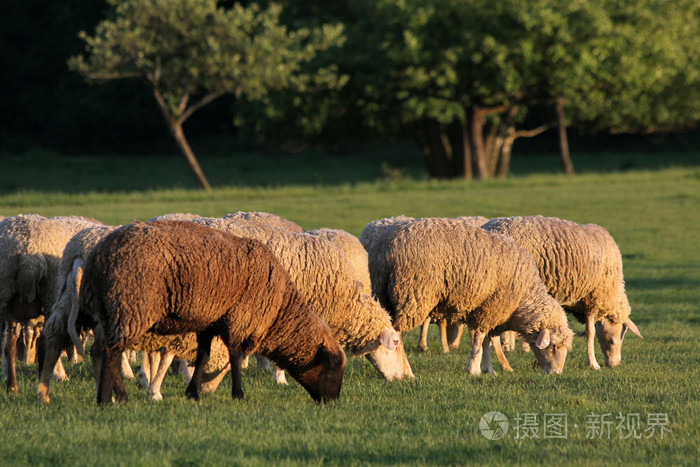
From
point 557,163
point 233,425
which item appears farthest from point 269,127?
point 233,425

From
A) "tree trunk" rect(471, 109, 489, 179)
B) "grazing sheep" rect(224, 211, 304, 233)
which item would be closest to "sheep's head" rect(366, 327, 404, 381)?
"grazing sheep" rect(224, 211, 304, 233)

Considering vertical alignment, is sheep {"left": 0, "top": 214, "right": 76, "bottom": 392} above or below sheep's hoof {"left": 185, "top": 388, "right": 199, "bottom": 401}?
above

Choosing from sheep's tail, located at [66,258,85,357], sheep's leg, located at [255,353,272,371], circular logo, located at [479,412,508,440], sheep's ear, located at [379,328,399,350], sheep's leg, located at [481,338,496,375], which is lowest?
sheep's leg, located at [255,353,272,371]

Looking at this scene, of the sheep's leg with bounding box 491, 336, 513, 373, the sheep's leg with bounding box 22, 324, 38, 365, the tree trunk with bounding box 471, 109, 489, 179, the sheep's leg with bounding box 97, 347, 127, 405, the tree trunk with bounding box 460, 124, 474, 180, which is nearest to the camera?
the sheep's leg with bounding box 97, 347, 127, 405

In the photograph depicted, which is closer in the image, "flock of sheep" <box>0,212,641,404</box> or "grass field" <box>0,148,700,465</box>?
"grass field" <box>0,148,700,465</box>

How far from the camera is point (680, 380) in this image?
25.8 feet

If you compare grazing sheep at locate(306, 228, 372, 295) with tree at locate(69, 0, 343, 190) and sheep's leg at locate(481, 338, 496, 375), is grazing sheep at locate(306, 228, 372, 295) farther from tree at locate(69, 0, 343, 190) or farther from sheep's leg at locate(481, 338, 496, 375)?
tree at locate(69, 0, 343, 190)

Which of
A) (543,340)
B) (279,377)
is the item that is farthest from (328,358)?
(543,340)

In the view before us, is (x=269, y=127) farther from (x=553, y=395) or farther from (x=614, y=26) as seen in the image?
(x=553, y=395)

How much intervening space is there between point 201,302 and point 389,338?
6.77 ft

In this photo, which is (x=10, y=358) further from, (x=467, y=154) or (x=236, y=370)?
(x=467, y=154)

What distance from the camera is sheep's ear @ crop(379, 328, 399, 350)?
26.3ft

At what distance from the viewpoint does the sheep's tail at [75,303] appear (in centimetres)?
705

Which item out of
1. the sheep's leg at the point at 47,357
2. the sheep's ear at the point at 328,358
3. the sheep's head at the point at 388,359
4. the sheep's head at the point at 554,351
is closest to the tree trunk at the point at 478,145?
the sheep's head at the point at 554,351
